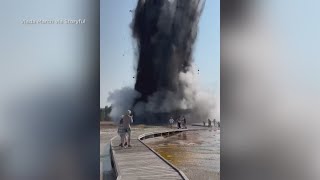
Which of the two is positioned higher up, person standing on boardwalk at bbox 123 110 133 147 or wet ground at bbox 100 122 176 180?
person standing on boardwalk at bbox 123 110 133 147

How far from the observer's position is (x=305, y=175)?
1.79m

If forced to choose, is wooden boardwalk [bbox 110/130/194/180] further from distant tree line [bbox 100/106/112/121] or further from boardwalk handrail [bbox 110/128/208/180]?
distant tree line [bbox 100/106/112/121]

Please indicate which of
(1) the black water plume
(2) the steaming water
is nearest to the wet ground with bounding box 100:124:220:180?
(2) the steaming water

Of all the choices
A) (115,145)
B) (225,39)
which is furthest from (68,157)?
(225,39)

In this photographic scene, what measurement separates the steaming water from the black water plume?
196 mm

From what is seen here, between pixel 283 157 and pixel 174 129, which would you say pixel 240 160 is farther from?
pixel 174 129

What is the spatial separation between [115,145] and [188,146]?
356mm

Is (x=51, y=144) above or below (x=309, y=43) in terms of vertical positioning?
below

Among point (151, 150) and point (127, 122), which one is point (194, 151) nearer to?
point (151, 150)

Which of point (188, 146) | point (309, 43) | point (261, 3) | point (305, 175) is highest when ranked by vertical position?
point (261, 3)

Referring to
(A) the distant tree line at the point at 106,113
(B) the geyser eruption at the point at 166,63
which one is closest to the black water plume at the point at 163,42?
(B) the geyser eruption at the point at 166,63

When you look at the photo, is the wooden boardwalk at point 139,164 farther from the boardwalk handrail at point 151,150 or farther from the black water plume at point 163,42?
the black water plume at point 163,42

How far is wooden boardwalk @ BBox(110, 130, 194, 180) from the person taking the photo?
1735mm

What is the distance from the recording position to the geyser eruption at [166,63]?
176cm
